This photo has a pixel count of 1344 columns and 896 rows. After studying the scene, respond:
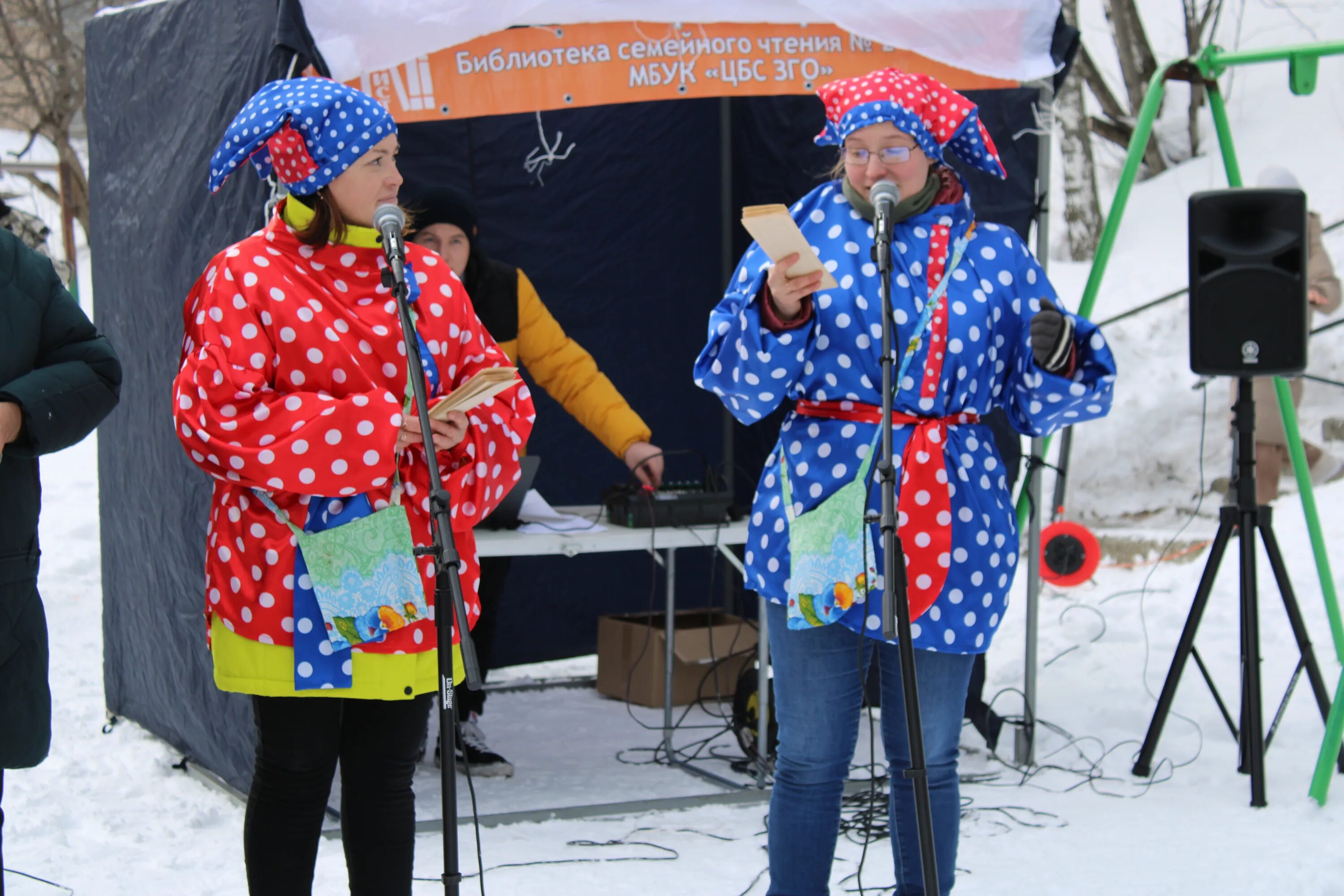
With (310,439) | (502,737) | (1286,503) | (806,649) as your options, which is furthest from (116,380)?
(1286,503)

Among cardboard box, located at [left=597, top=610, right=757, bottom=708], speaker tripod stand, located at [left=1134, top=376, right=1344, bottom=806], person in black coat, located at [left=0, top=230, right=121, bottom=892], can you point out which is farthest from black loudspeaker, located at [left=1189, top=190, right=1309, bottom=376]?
person in black coat, located at [left=0, top=230, right=121, bottom=892]

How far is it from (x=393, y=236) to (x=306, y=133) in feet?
1.42

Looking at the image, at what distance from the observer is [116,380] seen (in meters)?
2.30

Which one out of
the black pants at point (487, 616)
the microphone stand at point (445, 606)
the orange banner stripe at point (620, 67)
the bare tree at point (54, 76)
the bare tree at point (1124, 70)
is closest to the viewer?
the microphone stand at point (445, 606)

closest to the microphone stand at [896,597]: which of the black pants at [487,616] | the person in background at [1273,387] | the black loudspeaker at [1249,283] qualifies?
the black loudspeaker at [1249,283]

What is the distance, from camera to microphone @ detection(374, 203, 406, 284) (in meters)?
1.80

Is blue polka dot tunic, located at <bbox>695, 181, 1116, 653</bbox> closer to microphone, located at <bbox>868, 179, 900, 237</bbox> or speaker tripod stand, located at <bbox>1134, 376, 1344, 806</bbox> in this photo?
microphone, located at <bbox>868, 179, 900, 237</bbox>

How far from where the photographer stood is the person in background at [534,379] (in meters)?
3.89

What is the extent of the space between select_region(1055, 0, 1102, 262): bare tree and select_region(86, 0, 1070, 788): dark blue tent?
339 inches

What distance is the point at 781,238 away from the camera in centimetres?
189

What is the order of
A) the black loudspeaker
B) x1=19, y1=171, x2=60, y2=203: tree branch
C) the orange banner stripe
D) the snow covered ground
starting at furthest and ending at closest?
x1=19, y1=171, x2=60, y2=203: tree branch < the black loudspeaker < the orange banner stripe < the snow covered ground

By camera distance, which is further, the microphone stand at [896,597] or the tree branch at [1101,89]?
the tree branch at [1101,89]

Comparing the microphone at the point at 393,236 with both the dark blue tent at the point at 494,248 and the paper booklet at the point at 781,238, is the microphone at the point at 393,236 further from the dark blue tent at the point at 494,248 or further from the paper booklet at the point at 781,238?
the dark blue tent at the point at 494,248

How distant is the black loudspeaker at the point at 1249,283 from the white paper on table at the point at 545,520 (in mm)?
1633
